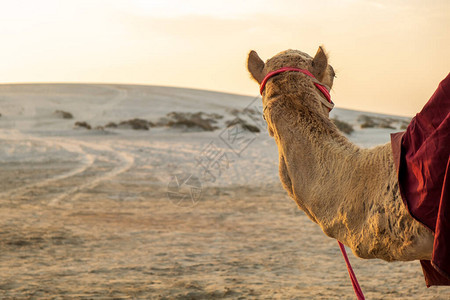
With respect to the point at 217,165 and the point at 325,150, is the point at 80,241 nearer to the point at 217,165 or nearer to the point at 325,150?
the point at 325,150

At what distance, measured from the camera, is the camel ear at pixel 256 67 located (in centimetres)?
268

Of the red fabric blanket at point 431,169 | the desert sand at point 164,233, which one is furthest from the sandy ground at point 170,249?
the red fabric blanket at point 431,169

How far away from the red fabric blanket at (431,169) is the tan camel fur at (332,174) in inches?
2.1

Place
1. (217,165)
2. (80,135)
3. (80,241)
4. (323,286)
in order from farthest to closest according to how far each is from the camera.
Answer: (80,135) → (217,165) → (80,241) → (323,286)

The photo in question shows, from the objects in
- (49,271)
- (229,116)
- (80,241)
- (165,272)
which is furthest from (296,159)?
(229,116)

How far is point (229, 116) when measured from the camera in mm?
39125

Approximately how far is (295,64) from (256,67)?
22 cm

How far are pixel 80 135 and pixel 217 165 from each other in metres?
12.0

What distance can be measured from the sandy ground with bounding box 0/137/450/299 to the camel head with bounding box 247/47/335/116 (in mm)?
3409

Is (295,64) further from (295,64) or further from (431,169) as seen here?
(431,169)

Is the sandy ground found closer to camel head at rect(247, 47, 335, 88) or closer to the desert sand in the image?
the desert sand

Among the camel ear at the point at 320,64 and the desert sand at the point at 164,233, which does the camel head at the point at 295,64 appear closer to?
the camel ear at the point at 320,64

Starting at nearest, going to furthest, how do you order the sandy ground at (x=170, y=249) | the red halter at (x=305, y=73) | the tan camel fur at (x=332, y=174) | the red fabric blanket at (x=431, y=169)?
the red fabric blanket at (x=431, y=169) → the tan camel fur at (x=332, y=174) → the red halter at (x=305, y=73) → the sandy ground at (x=170, y=249)

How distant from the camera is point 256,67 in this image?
2.68 meters
